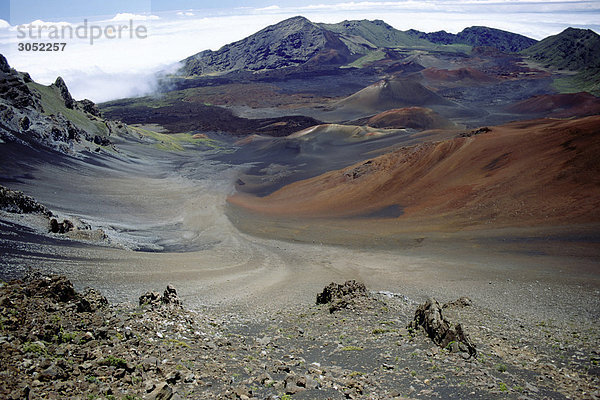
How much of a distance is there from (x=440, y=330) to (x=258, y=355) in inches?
211

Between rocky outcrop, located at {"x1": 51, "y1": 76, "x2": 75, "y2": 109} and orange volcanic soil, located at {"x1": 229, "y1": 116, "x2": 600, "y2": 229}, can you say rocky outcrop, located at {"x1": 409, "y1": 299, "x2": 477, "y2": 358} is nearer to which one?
→ orange volcanic soil, located at {"x1": 229, "y1": 116, "x2": 600, "y2": 229}

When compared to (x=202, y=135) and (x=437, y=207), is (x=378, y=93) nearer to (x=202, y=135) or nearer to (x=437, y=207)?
(x=202, y=135)

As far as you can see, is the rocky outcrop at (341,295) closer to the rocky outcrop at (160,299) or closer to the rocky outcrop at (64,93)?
the rocky outcrop at (160,299)

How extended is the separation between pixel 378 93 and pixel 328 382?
349 ft

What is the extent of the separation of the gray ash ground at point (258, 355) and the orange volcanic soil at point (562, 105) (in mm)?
93452

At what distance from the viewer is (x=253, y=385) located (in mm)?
8523

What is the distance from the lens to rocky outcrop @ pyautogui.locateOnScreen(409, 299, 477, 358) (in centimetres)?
1041

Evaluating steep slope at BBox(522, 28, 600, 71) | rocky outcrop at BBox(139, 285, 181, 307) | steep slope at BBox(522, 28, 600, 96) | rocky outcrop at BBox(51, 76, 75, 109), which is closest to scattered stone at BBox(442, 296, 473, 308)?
→ rocky outcrop at BBox(139, 285, 181, 307)

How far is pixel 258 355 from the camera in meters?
10.8

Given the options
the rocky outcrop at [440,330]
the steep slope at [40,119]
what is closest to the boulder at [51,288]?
the rocky outcrop at [440,330]

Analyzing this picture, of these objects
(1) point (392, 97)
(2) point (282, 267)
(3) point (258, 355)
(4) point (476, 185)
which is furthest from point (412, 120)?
(3) point (258, 355)

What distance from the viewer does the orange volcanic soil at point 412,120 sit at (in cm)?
7750

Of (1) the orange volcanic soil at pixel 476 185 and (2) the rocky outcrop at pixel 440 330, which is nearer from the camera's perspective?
(2) the rocky outcrop at pixel 440 330

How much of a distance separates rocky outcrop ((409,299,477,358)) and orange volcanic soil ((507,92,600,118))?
9349 centimetres
